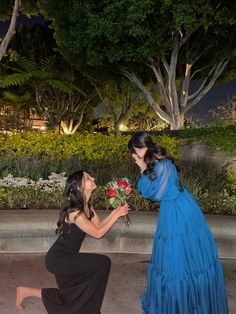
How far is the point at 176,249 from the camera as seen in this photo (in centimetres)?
315

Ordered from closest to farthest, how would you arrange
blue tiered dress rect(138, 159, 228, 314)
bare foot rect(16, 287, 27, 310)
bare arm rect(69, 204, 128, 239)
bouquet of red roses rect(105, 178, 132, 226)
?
blue tiered dress rect(138, 159, 228, 314), bare arm rect(69, 204, 128, 239), bouquet of red roses rect(105, 178, 132, 226), bare foot rect(16, 287, 27, 310)

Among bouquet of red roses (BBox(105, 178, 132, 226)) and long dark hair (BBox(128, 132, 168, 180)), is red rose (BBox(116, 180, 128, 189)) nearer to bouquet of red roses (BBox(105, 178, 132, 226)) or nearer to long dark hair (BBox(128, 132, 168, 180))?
bouquet of red roses (BBox(105, 178, 132, 226))

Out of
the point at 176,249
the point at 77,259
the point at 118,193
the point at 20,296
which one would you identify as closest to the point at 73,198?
the point at 118,193

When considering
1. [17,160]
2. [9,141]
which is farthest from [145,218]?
[9,141]

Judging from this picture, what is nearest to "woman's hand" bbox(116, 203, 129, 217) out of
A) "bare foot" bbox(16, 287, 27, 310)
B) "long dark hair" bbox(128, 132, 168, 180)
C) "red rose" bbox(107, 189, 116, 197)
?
"red rose" bbox(107, 189, 116, 197)

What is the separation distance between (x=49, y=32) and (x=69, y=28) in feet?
33.7

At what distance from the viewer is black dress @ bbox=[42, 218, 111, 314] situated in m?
3.39

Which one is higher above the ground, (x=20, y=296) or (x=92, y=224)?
(x=92, y=224)

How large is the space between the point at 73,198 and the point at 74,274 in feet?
2.01

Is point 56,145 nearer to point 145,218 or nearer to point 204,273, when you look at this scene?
point 145,218

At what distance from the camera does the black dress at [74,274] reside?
133 inches

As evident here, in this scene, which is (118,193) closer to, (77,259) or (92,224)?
(92,224)

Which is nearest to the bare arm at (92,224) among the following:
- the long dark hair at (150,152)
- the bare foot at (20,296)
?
the long dark hair at (150,152)

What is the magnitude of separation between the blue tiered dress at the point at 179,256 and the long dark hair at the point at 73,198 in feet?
1.69
